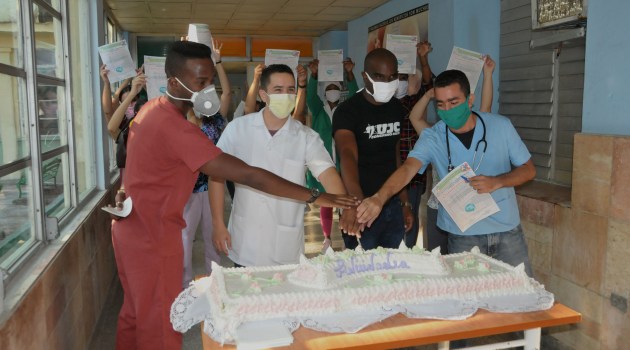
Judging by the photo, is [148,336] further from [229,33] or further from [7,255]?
[229,33]

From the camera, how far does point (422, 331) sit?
208 centimetres

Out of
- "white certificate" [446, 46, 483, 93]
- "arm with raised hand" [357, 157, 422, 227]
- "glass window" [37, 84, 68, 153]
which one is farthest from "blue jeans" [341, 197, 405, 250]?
"glass window" [37, 84, 68, 153]

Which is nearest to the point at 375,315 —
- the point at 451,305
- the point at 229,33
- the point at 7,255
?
the point at 451,305

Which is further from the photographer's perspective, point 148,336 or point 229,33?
point 229,33

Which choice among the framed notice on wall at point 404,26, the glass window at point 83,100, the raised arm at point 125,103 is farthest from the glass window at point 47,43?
the framed notice on wall at point 404,26

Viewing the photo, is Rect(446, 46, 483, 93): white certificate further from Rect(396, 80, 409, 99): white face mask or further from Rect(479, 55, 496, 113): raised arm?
Rect(396, 80, 409, 99): white face mask

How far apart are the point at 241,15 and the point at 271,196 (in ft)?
24.9

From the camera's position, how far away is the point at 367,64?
11.7ft

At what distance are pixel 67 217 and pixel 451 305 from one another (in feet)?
9.25

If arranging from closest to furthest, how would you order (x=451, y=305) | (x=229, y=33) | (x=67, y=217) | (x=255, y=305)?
(x=255, y=305) < (x=451, y=305) < (x=67, y=217) < (x=229, y=33)

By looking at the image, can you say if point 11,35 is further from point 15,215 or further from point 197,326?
point 197,326

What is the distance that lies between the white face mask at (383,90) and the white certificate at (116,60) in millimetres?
2163

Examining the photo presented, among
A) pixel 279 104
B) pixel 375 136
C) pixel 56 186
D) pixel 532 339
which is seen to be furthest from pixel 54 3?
pixel 532 339

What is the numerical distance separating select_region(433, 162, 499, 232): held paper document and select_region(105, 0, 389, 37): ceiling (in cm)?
621
